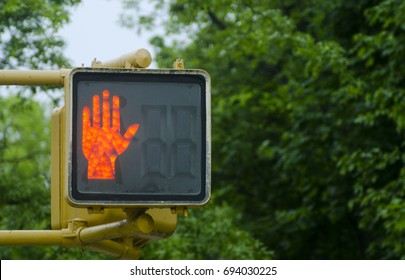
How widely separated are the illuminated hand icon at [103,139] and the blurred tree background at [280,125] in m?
11.4

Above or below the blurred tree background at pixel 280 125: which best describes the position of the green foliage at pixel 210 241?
below

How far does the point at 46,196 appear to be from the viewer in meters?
17.3

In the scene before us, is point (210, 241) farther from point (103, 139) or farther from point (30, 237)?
point (103, 139)

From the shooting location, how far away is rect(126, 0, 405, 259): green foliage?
21.5 metres

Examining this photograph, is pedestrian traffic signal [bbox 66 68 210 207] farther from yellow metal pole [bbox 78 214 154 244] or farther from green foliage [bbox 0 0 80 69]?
green foliage [bbox 0 0 80 69]

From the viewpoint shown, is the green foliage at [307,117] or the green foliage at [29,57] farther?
the green foliage at [307,117]

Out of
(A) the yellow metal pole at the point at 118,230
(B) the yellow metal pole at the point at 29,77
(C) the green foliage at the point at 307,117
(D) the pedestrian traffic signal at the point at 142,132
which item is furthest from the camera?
(C) the green foliage at the point at 307,117

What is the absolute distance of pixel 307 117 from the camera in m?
24.4

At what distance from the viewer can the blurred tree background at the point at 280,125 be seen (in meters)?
17.8

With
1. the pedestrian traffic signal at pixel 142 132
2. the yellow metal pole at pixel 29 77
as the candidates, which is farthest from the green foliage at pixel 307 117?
the pedestrian traffic signal at pixel 142 132

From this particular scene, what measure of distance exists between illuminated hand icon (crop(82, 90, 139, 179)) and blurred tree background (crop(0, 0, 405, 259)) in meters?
11.4

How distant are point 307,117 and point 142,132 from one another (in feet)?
64.6

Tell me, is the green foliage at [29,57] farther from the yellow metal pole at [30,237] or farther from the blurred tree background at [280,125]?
the yellow metal pole at [30,237]
